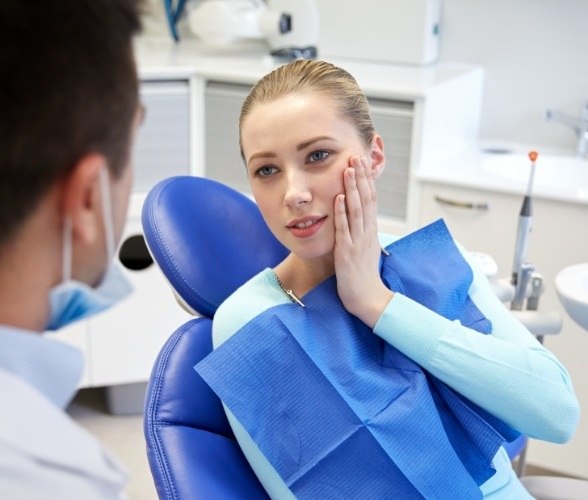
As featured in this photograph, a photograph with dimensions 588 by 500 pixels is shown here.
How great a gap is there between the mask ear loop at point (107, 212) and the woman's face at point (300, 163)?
1.74 ft

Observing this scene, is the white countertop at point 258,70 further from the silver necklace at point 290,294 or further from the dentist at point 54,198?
the dentist at point 54,198

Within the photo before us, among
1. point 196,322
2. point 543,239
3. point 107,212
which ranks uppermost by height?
point 107,212

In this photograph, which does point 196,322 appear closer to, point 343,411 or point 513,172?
point 343,411

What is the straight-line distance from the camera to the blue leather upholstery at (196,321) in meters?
1.20

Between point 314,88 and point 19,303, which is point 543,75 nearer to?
point 314,88

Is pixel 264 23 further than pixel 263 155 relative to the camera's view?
Yes

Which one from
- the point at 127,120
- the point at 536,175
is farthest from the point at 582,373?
the point at 127,120

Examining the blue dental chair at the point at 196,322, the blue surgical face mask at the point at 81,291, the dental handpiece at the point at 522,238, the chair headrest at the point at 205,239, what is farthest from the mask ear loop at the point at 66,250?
the dental handpiece at the point at 522,238

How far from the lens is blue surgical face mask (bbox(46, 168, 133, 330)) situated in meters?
0.76

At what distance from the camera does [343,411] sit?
4.17ft

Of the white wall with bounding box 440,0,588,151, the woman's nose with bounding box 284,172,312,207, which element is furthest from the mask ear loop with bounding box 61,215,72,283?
the white wall with bounding box 440,0,588,151

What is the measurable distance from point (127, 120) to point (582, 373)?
1.87 meters

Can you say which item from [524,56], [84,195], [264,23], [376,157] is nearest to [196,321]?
[376,157]

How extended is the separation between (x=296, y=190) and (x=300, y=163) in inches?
1.9
